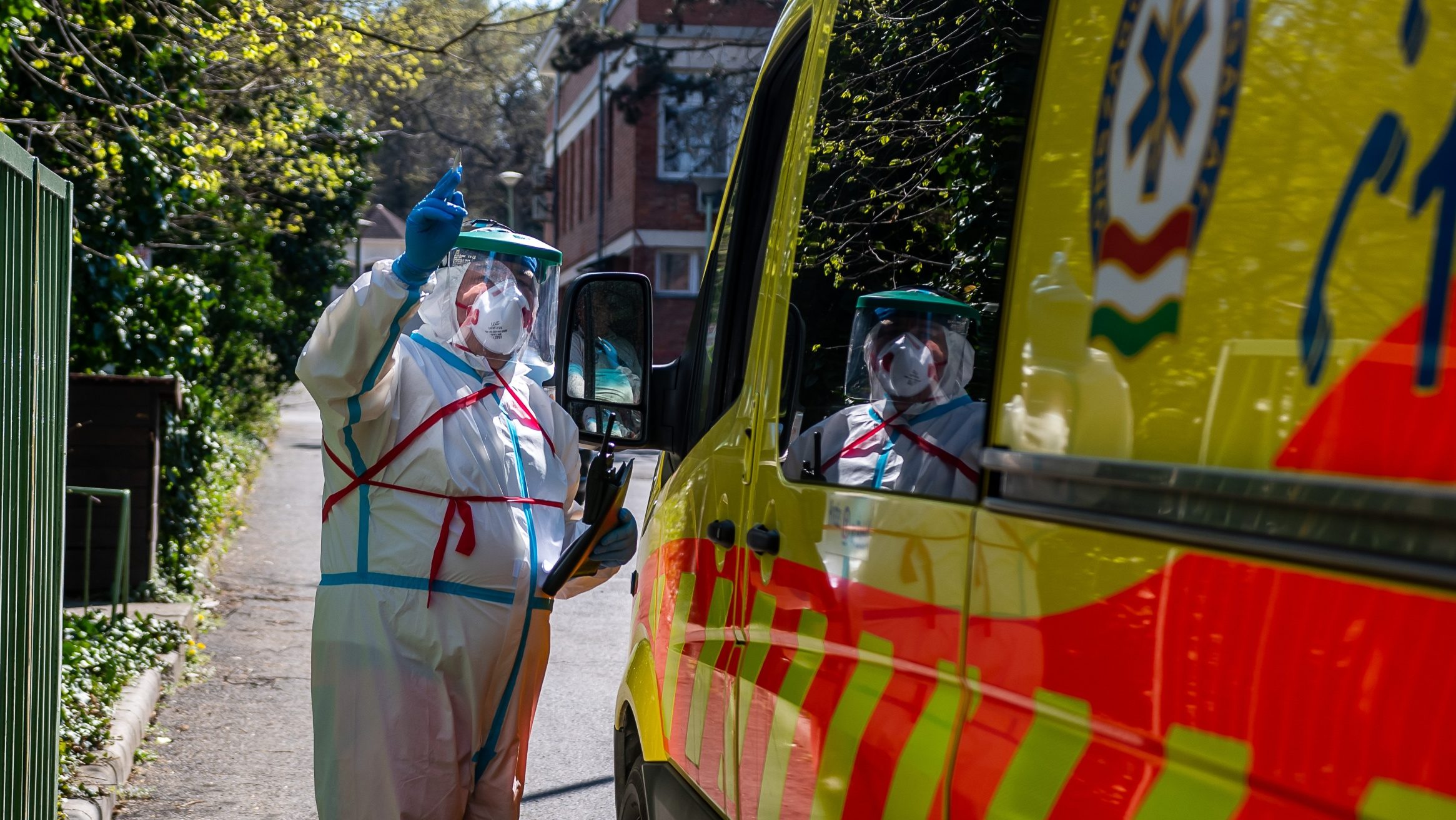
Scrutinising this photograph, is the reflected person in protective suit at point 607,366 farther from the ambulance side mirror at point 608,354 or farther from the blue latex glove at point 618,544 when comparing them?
the blue latex glove at point 618,544

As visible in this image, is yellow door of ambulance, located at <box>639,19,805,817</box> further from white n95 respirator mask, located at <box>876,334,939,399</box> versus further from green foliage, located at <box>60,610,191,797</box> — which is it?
green foliage, located at <box>60,610,191,797</box>

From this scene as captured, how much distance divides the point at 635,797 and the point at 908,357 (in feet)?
5.70

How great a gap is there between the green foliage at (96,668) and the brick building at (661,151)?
54.4ft

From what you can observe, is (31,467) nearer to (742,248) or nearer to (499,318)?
(499,318)

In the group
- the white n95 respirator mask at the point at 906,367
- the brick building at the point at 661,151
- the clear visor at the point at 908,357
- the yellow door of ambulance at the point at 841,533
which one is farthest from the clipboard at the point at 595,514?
the brick building at the point at 661,151

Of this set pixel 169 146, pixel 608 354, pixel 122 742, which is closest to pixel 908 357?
pixel 608 354

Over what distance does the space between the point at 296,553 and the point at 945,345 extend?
1093 cm

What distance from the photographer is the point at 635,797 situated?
134 inches

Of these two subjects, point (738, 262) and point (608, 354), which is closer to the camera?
point (738, 262)

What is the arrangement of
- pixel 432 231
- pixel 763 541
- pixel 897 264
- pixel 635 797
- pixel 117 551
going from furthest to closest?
1. pixel 117 551
2. pixel 432 231
3. pixel 635 797
4. pixel 763 541
5. pixel 897 264

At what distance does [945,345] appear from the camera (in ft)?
6.25

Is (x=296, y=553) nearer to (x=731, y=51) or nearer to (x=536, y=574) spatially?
(x=536, y=574)

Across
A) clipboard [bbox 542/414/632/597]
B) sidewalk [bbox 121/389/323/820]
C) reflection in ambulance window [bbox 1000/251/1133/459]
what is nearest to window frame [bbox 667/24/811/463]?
clipboard [bbox 542/414/632/597]

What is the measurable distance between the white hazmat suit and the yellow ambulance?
1.48 m
